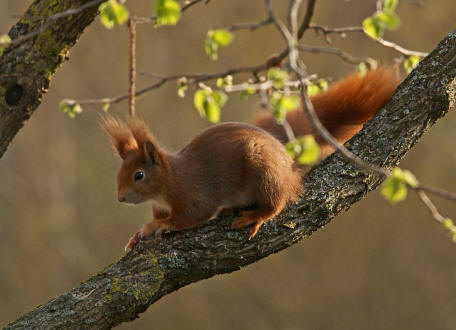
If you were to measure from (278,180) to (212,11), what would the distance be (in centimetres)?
440

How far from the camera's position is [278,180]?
2.37 m

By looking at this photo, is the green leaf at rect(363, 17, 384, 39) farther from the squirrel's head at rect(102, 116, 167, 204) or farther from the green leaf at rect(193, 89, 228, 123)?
the squirrel's head at rect(102, 116, 167, 204)

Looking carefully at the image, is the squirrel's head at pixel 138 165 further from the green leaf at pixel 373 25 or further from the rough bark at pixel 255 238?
the green leaf at pixel 373 25

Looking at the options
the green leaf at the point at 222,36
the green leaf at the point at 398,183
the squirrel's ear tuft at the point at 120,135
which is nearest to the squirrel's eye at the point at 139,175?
the squirrel's ear tuft at the point at 120,135

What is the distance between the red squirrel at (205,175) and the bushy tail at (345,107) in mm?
216

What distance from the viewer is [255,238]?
2.25m

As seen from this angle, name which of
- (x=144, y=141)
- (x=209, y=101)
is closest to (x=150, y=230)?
(x=144, y=141)

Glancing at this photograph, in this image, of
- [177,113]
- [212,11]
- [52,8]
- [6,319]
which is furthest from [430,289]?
[52,8]

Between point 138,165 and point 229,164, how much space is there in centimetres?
34

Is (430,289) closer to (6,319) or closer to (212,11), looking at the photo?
(212,11)

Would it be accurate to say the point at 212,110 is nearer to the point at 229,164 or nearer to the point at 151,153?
the point at 229,164

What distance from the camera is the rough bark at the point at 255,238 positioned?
211 cm

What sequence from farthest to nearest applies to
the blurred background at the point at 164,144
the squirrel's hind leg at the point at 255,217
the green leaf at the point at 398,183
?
the blurred background at the point at 164,144 < the squirrel's hind leg at the point at 255,217 < the green leaf at the point at 398,183

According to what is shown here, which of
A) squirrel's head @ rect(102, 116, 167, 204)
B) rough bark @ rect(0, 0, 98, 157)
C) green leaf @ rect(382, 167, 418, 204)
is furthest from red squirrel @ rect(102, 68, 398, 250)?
green leaf @ rect(382, 167, 418, 204)
